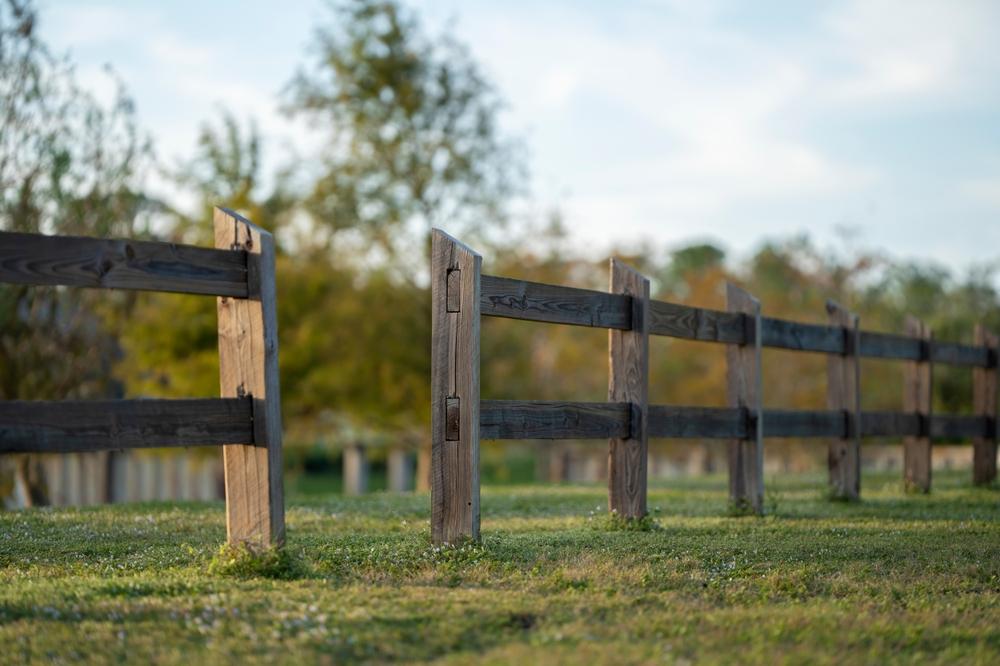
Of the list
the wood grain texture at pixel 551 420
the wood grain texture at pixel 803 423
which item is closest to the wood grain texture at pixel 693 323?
the wood grain texture at pixel 551 420

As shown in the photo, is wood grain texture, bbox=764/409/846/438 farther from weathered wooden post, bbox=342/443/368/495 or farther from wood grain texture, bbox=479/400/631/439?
weathered wooden post, bbox=342/443/368/495

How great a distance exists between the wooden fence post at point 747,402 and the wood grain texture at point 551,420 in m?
2.03

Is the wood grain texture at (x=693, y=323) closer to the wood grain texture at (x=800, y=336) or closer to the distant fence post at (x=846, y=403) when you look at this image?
the wood grain texture at (x=800, y=336)

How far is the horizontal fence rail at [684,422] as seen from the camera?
709cm

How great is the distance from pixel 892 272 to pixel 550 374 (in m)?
13.1

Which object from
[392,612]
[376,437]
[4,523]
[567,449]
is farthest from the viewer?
[567,449]

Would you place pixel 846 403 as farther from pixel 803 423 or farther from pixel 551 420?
pixel 551 420

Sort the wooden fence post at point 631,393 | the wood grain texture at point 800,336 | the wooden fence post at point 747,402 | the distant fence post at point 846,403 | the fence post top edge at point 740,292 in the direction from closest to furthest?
the wooden fence post at point 631,393, the wooden fence post at point 747,402, the fence post top edge at point 740,292, the wood grain texture at point 800,336, the distant fence post at point 846,403

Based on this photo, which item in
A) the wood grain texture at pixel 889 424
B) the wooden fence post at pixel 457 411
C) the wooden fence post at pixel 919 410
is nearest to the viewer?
the wooden fence post at pixel 457 411

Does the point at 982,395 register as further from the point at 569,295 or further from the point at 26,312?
the point at 26,312

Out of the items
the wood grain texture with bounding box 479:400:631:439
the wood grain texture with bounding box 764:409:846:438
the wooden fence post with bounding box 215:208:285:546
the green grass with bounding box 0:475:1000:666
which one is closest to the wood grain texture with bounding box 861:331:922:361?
the wood grain texture with bounding box 764:409:846:438

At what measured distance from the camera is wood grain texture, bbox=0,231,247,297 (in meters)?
5.09

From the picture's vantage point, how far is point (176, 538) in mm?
7609

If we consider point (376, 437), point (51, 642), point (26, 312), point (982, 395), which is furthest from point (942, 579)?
point (376, 437)
